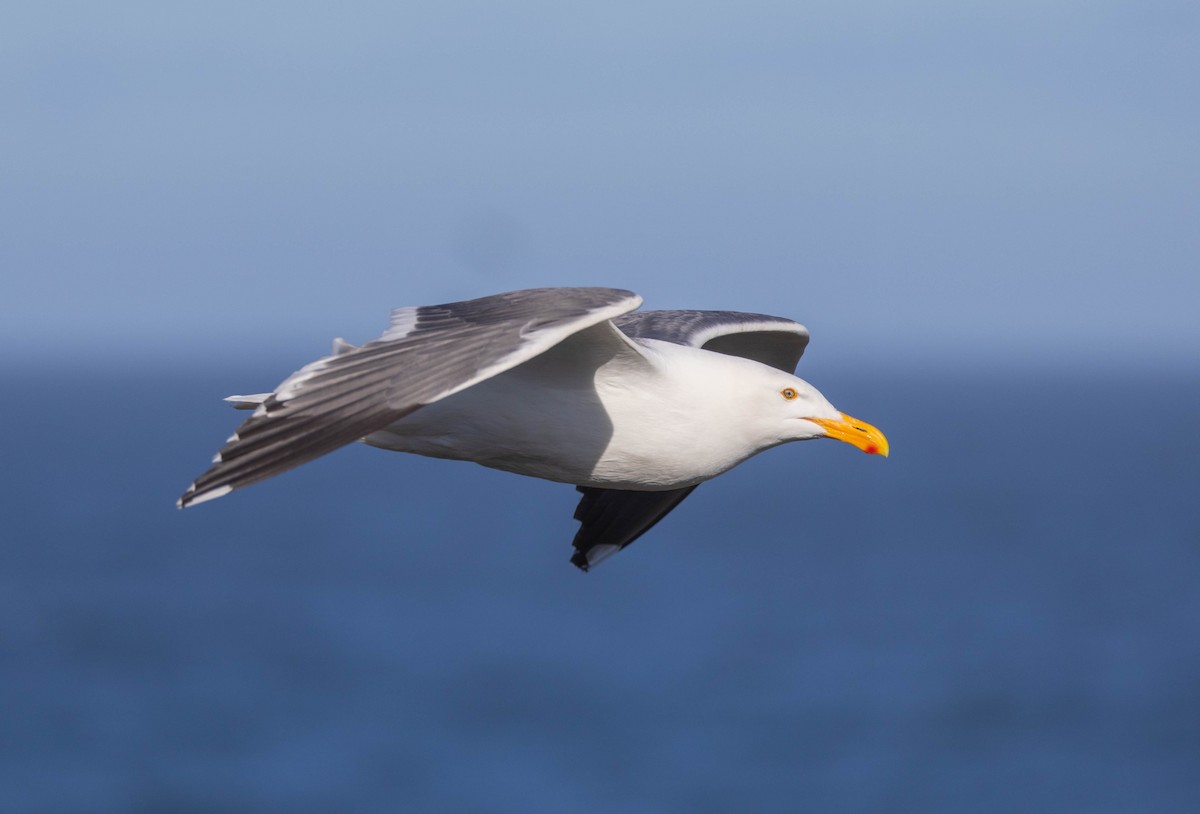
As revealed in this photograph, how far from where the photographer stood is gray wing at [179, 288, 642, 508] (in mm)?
7676

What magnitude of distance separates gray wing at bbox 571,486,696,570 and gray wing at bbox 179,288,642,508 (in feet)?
12.2

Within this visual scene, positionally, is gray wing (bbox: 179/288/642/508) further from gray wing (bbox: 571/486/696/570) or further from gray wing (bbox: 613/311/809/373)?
gray wing (bbox: 571/486/696/570)

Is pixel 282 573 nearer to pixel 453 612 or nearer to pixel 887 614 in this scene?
pixel 453 612

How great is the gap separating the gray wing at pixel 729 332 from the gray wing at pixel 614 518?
1.30 metres

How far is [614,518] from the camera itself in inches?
508

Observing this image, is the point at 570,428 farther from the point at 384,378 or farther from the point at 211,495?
the point at 211,495

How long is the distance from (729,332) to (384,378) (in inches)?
188

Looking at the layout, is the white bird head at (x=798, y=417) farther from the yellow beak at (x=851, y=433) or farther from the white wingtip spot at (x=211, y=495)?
the white wingtip spot at (x=211, y=495)

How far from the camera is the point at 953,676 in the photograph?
87.1m

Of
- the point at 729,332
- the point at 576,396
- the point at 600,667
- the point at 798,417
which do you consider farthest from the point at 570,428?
the point at 600,667

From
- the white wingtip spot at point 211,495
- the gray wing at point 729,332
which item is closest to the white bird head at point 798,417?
the gray wing at point 729,332

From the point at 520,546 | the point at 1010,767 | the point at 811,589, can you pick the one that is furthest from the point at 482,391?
the point at 520,546

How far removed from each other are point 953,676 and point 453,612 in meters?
30.4

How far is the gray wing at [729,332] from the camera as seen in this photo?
487 inches
